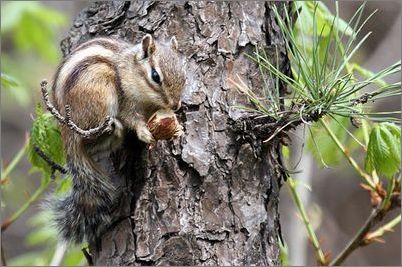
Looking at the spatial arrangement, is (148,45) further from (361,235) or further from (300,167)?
(300,167)

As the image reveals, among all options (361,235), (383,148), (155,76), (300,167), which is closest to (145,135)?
(155,76)

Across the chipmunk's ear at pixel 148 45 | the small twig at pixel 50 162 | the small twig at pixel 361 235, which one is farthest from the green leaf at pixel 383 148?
the small twig at pixel 50 162

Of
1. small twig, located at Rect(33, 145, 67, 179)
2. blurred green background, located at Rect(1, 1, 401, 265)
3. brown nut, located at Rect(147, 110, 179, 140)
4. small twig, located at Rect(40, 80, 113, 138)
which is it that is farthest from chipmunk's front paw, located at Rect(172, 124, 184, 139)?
blurred green background, located at Rect(1, 1, 401, 265)

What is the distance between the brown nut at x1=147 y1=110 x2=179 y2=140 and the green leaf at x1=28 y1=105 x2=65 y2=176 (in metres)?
0.34

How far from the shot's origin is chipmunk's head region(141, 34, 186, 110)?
170cm

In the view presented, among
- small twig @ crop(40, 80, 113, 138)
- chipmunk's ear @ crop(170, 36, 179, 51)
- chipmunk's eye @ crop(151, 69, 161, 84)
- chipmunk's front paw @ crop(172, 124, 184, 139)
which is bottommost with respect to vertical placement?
chipmunk's front paw @ crop(172, 124, 184, 139)

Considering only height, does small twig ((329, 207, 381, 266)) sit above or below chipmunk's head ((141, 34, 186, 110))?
below

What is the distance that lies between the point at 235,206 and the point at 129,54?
1.40 ft

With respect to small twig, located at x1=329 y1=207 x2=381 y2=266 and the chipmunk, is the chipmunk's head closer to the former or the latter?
the chipmunk

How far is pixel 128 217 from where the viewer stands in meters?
1.69

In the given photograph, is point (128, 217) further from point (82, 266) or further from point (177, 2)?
point (82, 266)

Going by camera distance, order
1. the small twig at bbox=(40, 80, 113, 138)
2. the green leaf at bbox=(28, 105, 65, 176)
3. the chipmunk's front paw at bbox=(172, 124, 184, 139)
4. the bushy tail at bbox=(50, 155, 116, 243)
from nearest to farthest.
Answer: the small twig at bbox=(40, 80, 113, 138), the chipmunk's front paw at bbox=(172, 124, 184, 139), the bushy tail at bbox=(50, 155, 116, 243), the green leaf at bbox=(28, 105, 65, 176)

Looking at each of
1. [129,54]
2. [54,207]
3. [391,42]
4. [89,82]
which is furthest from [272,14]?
[391,42]

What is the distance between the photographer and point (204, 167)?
166 centimetres
